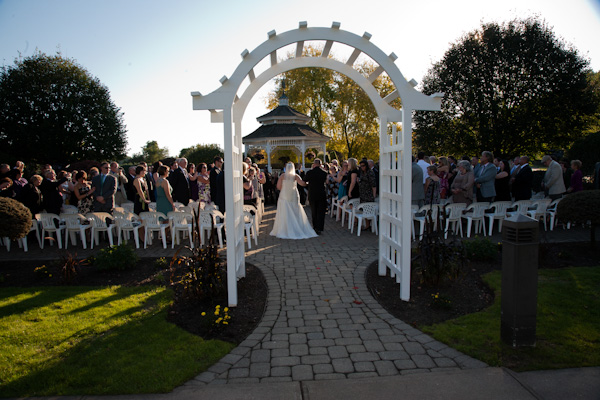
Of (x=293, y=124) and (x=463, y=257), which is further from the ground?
(x=293, y=124)

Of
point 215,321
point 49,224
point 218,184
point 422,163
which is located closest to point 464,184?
point 422,163

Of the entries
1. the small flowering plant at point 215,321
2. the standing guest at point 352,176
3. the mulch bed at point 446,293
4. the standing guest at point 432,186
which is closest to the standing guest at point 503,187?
the standing guest at point 432,186

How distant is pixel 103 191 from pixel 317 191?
5306 millimetres

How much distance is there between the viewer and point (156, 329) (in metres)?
4.39

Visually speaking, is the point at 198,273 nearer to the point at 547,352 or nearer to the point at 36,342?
the point at 36,342

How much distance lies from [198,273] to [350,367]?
2.54m

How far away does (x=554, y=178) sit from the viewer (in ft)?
32.9

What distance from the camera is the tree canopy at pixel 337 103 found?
36375 millimetres

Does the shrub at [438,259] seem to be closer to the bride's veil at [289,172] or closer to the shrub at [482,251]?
the shrub at [482,251]

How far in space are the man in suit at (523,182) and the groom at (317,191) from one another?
5285 millimetres

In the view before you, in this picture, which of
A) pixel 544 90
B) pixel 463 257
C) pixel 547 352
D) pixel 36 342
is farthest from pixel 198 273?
pixel 544 90

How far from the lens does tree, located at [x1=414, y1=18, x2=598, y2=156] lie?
890 inches

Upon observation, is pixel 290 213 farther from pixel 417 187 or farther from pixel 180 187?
pixel 417 187

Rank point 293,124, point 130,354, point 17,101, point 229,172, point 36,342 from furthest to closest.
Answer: point 17,101 < point 293,124 < point 229,172 < point 36,342 < point 130,354
